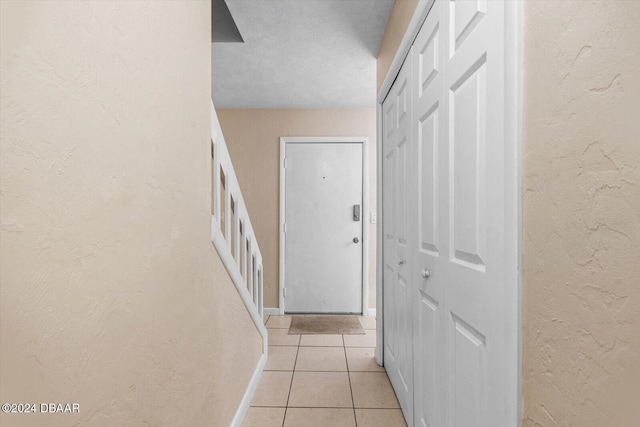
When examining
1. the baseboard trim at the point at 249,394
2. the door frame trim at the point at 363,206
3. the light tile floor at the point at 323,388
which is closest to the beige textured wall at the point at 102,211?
the baseboard trim at the point at 249,394

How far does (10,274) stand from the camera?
524 millimetres

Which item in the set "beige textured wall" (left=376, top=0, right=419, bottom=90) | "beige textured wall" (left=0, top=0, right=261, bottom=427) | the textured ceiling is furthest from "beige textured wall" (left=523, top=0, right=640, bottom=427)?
the textured ceiling

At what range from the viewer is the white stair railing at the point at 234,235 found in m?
1.65

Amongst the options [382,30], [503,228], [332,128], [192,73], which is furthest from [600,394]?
[332,128]

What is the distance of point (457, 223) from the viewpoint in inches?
47.3

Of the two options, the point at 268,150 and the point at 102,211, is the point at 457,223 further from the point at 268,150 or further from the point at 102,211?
the point at 268,150

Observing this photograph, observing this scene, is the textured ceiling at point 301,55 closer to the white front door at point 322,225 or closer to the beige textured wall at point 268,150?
the beige textured wall at point 268,150

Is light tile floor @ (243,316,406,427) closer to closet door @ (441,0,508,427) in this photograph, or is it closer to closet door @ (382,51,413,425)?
closet door @ (382,51,413,425)

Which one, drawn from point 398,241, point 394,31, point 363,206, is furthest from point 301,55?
point 363,206

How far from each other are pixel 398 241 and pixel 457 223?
3.05 ft

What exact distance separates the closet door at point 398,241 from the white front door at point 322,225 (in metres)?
1.60

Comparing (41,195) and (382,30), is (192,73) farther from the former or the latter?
(382,30)

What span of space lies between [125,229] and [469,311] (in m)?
0.99

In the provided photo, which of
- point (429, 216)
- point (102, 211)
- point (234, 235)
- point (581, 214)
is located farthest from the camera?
point (234, 235)
